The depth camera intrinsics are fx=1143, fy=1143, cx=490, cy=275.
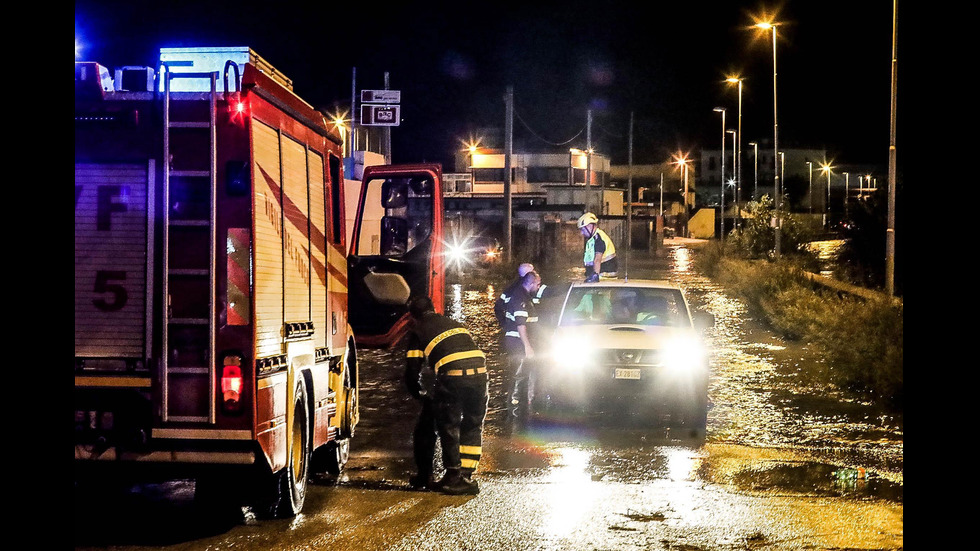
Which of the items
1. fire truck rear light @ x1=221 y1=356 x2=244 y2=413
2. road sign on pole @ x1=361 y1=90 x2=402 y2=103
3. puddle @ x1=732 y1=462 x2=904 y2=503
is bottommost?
puddle @ x1=732 y1=462 x2=904 y2=503

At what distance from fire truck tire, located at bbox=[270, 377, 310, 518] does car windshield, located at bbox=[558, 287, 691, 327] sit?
4800mm

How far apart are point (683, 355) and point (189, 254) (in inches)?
246

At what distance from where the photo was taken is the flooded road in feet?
24.2

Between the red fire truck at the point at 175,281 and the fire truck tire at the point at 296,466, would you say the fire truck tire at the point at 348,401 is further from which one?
the red fire truck at the point at 175,281

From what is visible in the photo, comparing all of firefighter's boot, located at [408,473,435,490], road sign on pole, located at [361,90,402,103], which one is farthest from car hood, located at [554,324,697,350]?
road sign on pole, located at [361,90,402,103]

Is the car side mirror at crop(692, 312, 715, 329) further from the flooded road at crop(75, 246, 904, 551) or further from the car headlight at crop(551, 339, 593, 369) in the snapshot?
the car headlight at crop(551, 339, 593, 369)

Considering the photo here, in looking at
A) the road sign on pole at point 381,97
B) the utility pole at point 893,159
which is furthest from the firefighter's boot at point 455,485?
the road sign on pole at point 381,97

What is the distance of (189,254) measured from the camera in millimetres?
6941

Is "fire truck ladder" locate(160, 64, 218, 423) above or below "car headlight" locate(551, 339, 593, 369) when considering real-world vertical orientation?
above

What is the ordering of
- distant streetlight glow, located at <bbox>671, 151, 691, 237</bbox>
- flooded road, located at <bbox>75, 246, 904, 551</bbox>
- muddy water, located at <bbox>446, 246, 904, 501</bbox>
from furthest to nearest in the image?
1. distant streetlight glow, located at <bbox>671, 151, 691, 237</bbox>
2. muddy water, located at <bbox>446, 246, 904, 501</bbox>
3. flooded road, located at <bbox>75, 246, 904, 551</bbox>

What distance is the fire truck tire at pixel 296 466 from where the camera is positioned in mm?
7762

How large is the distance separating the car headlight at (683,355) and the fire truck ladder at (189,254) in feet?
19.8

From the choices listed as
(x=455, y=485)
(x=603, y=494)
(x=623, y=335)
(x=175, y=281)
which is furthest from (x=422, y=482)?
(x=623, y=335)
